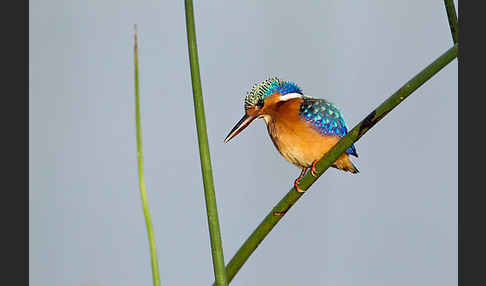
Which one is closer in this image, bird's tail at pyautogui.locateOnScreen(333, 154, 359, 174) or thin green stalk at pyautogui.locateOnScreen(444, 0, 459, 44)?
thin green stalk at pyautogui.locateOnScreen(444, 0, 459, 44)

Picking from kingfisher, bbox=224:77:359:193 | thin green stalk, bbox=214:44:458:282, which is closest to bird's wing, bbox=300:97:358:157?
kingfisher, bbox=224:77:359:193

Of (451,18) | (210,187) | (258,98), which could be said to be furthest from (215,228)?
(258,98)

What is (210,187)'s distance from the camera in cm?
25

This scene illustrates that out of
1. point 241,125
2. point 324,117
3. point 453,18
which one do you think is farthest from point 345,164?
point 453,18

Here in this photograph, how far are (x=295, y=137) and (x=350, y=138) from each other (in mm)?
369

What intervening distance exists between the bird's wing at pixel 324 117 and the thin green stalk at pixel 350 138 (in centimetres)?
33

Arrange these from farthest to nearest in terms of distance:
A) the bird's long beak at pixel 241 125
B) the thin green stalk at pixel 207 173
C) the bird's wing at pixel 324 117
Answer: the bird's wing at pixel 324 117 < the bird's long beak at pixel 241 125 < the thin green stalk at pixel 207 173

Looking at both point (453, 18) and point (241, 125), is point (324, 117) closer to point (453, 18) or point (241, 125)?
point (241, 125)

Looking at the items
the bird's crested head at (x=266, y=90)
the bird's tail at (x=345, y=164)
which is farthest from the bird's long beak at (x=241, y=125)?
the bird's tail at (x=345, y=164)

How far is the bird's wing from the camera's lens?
2.22ft

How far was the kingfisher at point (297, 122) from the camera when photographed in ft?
2.19

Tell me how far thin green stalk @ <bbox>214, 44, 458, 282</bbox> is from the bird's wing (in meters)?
0.33

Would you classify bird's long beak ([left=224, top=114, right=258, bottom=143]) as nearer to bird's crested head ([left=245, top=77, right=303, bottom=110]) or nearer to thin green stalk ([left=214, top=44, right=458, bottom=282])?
bird's crested head ([left=245, top=77, right=303, bottom=110])

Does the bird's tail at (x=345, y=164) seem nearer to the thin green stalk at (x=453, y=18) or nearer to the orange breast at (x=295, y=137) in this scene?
the orange breast at (x=295, y=137)
